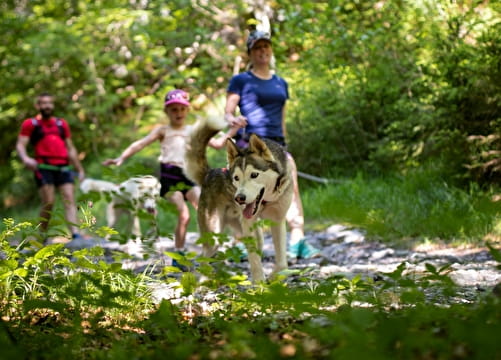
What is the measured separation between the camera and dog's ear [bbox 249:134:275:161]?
13.2 ft

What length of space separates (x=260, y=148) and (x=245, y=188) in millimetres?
334

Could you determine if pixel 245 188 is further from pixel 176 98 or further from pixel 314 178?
pixel 314 178

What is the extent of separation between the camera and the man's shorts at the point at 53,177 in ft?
26.1

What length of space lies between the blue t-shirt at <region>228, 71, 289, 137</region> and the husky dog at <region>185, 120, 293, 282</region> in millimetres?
891

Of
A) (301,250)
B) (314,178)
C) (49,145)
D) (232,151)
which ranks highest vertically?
(232,151)

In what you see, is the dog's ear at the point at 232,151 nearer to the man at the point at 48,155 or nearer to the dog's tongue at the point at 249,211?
the dog's tongue at the point at 249,211

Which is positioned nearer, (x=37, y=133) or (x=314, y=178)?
(x=37, y=133)

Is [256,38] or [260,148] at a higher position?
[256,38]

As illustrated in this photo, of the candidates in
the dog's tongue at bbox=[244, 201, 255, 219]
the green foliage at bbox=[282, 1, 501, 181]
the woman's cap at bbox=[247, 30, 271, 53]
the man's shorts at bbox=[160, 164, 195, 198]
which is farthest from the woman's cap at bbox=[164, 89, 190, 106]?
the green foliage at bbox=[282, 1, 501, 181]

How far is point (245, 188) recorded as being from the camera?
3973 millimetres

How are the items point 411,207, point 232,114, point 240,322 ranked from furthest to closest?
point 411,207 → point 232,114 → point 240,322

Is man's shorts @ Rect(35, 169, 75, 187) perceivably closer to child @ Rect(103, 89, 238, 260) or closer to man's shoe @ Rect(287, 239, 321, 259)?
child @ Rect(103, 89, 238, 260)

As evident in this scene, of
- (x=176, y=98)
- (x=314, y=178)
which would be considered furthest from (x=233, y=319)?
(x=314, y=178)

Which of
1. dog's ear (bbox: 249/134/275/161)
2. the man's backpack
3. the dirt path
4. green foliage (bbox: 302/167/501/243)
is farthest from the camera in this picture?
the man's backpack
